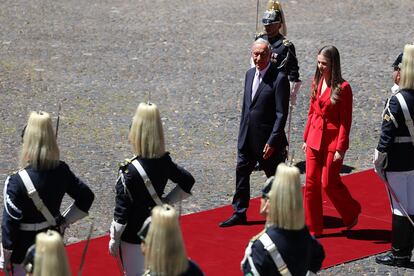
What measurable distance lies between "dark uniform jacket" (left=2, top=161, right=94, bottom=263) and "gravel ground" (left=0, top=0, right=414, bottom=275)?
293 cm

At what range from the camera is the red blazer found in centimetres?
1114

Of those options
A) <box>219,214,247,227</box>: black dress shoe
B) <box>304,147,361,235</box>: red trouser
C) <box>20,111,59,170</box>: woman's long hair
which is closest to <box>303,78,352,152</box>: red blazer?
<box>304,147,361,235</box>: red trouser

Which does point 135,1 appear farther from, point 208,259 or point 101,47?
point 208,259

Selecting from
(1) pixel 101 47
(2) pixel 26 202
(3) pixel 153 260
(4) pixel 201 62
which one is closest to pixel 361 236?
(2) pixel 26 202

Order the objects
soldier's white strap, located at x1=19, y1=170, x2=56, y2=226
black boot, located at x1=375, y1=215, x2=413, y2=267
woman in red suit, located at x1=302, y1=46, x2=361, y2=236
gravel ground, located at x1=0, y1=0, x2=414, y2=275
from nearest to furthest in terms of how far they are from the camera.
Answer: soldier's white strap, located at x1=19, y1=170, x2=56, y2=226 < black boot, located at x1=375, y1=215, x2=413, y2=267 < woman in red suit, located at x1=302, y1=46, x2=361, y2=236 < gravel ground, located at x1=0, y1=0, x2=414, y2=275

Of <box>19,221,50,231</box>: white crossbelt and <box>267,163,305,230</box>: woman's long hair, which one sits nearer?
<box>267,163,305,230</box>: woman's long hair

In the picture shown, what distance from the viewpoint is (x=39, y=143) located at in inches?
321

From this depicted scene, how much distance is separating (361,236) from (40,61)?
8084 mm

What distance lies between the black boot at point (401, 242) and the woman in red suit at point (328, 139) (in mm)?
887

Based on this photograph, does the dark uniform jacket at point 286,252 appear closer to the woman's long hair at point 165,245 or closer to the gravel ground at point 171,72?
the woman's long hair at point 165,245

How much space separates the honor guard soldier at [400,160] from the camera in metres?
10.3

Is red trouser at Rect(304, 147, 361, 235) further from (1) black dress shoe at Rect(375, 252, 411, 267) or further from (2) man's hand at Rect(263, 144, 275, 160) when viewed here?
(1) black dress shoe at Rect(375, 252, 411, 267)

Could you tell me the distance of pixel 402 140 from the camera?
10484mm

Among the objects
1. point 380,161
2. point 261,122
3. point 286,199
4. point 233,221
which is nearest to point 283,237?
point 286,199
